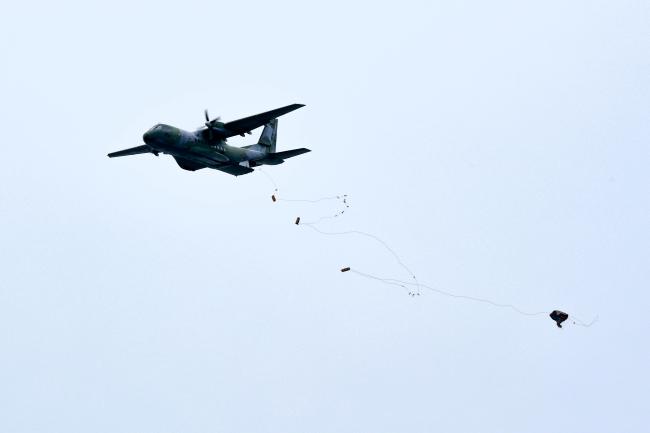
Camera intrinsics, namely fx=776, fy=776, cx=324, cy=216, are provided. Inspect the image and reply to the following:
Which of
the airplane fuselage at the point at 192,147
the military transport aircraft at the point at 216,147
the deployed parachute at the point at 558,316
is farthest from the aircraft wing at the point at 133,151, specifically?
the deployed parachute at the point at 558,316

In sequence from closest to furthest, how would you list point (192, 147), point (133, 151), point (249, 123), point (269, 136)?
point (192, 147), point (249, 123), point (133, 151), point (269, 136)

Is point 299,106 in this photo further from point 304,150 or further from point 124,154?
point 124,154

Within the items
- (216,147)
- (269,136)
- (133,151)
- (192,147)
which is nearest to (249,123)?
(216,147)

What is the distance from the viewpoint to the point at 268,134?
69.2 meters

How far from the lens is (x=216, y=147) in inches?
2365

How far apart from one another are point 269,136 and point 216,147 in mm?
9918

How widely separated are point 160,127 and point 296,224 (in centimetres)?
1237

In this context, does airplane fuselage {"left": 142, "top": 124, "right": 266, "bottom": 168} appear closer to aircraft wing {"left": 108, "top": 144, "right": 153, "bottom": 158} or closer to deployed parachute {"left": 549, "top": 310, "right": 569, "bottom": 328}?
aircraft wing {"left": 108, "top": 144, "right": 153, "bottom": 158}

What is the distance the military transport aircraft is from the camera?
186 feet

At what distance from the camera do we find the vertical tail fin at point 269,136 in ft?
224

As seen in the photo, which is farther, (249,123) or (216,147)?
(216,147)

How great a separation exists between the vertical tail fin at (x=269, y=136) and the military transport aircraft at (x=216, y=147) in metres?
2.61

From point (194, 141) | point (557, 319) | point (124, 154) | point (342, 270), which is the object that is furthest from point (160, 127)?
point (557, 319)

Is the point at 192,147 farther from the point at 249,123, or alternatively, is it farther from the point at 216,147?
the point at 249,123
